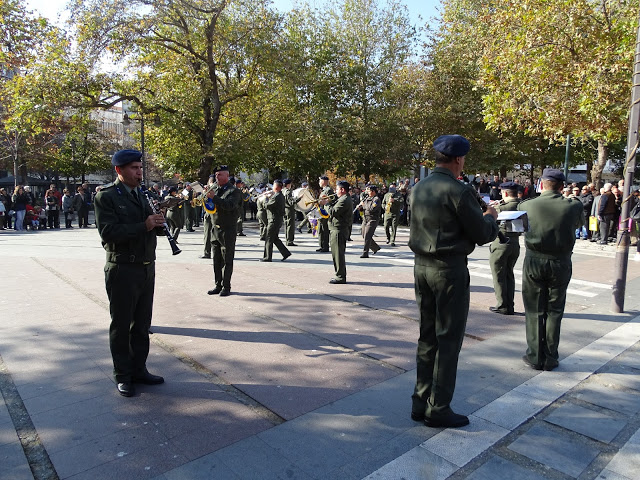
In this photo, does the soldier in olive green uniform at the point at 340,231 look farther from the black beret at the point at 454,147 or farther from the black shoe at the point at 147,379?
the black beret at the point at 454,147

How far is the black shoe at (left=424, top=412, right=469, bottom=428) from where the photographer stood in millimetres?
3520

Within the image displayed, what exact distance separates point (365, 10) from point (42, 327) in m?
28.0

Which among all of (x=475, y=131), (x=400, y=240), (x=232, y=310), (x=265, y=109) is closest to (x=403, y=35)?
(x=475, y=131)

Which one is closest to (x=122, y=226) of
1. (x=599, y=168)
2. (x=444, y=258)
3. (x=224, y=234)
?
(x=444, y=258)

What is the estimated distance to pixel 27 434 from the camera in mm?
3463

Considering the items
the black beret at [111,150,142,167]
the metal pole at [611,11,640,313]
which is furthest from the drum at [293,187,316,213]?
the black beret at [111,150,142,167]

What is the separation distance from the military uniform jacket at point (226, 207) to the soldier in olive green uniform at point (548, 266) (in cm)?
455

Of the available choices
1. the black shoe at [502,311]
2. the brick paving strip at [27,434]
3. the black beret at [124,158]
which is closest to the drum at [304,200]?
the black shoe at [502,311]

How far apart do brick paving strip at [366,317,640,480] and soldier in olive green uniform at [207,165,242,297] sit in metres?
4.78

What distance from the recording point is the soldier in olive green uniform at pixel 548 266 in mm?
4742

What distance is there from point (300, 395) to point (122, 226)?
2.08m

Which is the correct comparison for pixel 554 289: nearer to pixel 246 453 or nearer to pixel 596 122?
pixel 246 453

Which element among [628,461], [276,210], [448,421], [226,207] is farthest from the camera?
[276,210]

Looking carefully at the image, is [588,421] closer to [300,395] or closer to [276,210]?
[300,395]
